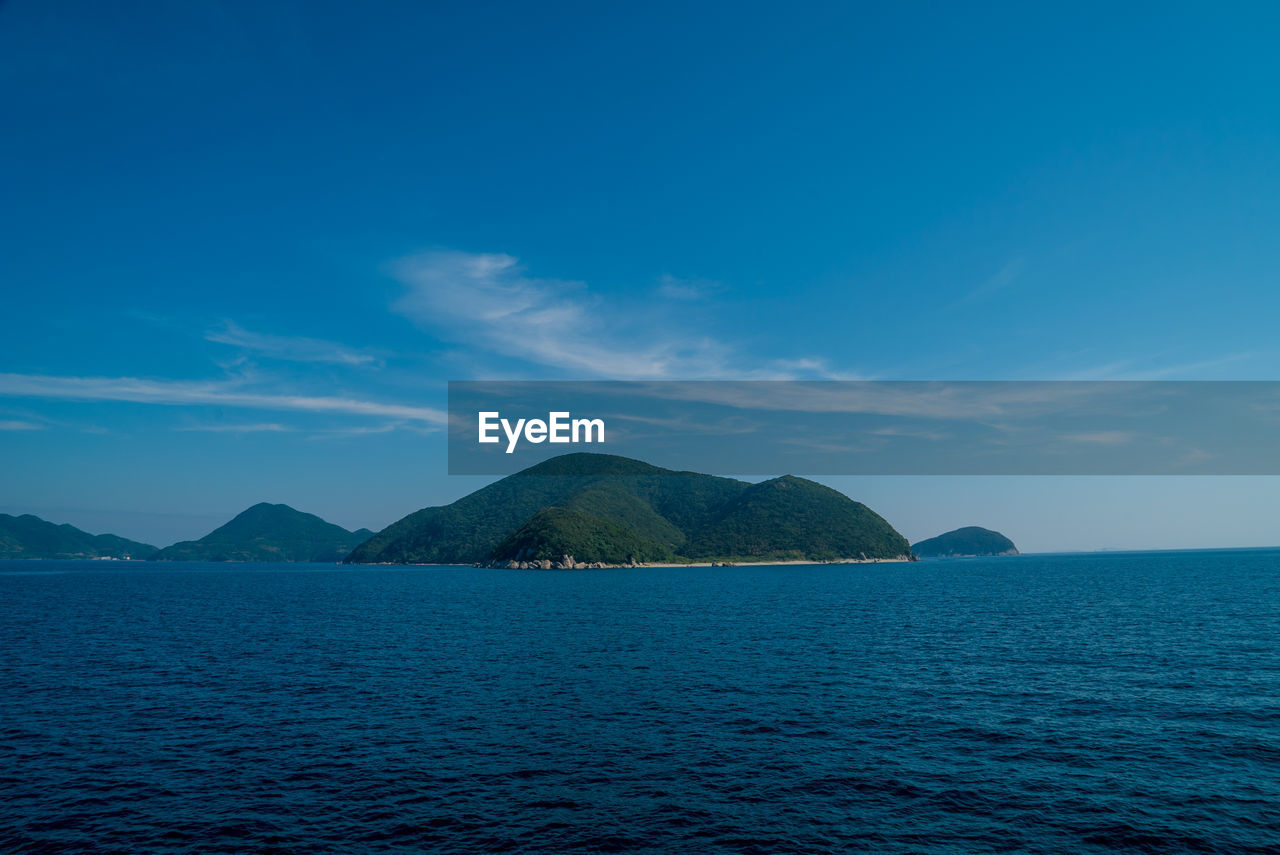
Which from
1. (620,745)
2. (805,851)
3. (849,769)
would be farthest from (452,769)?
(849,769)

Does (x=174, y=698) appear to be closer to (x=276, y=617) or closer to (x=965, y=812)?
(x=965, y=812)

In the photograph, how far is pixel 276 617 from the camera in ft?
383

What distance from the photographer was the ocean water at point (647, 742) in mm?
29578

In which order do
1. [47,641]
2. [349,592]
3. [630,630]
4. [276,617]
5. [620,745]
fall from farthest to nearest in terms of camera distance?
[349,592], [276,617], [630,630], [47,641], [620,745]

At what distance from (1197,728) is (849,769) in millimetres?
27790

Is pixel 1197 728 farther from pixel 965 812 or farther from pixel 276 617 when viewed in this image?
pixel 276 617

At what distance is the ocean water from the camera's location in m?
29.6

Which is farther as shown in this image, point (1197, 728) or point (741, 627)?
point (741, 627)

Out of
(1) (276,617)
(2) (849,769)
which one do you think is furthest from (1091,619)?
(1) (276,617)

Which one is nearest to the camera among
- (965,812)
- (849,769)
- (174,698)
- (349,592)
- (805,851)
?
(805,851)

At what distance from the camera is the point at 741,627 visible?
319 feet

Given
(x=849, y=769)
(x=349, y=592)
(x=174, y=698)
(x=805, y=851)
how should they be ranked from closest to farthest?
(x=805, y=851) → (x=849, y=769) → (x=174, y=698) → (x=349, y=592)

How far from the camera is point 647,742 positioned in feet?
136

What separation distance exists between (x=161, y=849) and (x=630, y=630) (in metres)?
71.3
